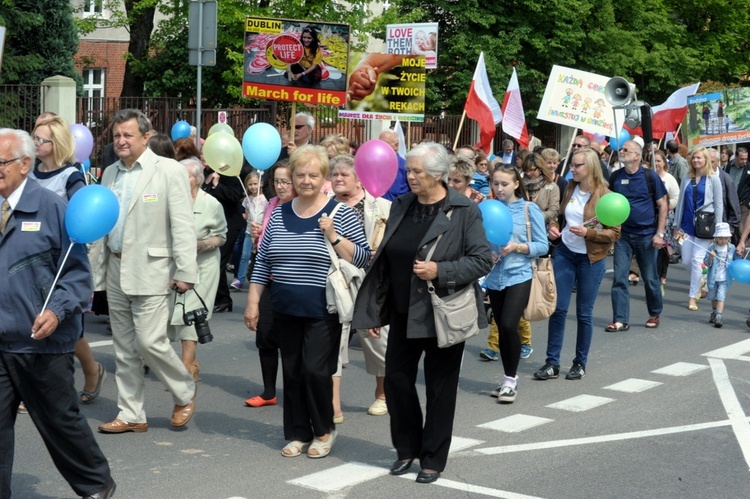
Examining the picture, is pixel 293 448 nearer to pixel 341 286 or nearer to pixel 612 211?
pixel 341 286

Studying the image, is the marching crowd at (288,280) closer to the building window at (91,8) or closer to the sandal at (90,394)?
the sandal at (90,394)

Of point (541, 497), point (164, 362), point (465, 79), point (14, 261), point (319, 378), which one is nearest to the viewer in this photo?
point (14, 261)

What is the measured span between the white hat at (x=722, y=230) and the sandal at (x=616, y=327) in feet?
6.00

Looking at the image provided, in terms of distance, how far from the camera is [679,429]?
7.86 m

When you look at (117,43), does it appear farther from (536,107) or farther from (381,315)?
(381,315)

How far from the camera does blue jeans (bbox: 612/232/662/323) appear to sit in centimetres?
1220

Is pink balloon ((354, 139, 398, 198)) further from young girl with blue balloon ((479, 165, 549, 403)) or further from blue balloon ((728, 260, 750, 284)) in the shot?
Answer: blue balloon ((728, 260, 750, 284))

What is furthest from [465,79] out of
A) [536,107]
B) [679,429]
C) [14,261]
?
[14,261]

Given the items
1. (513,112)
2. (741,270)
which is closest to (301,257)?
(741,270)

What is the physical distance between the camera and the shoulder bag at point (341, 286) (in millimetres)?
6668

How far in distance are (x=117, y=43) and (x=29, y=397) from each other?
35.5 m

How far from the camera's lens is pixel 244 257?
46.0ft

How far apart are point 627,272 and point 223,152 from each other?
447 cm

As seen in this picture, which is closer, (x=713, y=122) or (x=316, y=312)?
(x=316, y=312)
